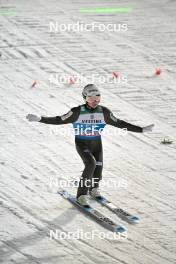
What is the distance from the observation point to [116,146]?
1384 centimetres

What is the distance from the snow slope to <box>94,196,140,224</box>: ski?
110 mm

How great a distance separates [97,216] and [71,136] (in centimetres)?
353

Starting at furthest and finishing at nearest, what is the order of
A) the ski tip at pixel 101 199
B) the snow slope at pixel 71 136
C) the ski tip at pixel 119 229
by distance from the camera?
1. the ski tip at pixel 101 199
2. the ski tip at pixel 119 229
3. the snow slope at pixel 71 136

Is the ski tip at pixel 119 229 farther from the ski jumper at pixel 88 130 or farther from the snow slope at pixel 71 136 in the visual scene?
the ski jumper at pixel 88 130

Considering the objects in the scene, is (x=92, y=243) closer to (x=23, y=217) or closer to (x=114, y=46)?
(x=23, y=217)

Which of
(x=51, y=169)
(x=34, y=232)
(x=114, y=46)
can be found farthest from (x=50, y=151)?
(x=114, y=46)

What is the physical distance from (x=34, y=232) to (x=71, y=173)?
2261 millimetres

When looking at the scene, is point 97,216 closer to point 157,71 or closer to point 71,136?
point 71,136

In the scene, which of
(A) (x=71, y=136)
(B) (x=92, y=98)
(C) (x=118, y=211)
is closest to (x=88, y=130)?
(B) (x=92, y=98)

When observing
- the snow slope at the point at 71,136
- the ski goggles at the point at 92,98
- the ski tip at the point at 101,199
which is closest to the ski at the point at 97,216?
the snow slope at the point at 71,136

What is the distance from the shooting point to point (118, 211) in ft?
36.5

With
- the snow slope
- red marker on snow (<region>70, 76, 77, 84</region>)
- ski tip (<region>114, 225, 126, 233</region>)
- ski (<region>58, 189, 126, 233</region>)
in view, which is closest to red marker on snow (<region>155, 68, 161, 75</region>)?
the snow slope

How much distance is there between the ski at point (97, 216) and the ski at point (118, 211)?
22 centimetres

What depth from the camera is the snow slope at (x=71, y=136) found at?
10.2 metres
